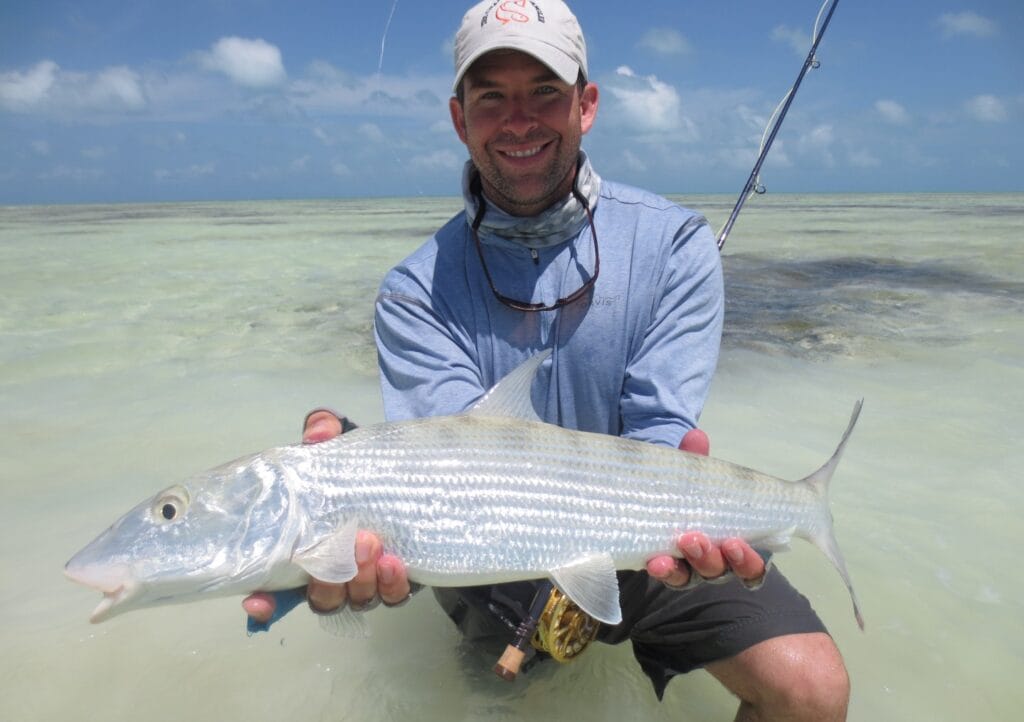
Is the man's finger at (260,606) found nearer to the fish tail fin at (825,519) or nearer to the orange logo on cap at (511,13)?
the fish tail fin at (825,519)

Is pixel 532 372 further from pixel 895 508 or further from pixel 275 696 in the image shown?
pixel 895 508

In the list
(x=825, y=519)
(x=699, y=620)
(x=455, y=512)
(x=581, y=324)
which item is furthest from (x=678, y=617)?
(x=581, y=324)

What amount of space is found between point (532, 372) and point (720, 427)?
3128 mm

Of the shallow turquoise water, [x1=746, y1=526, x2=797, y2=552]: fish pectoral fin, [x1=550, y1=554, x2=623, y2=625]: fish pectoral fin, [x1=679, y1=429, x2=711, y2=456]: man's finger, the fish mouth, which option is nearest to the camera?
the fish mouth

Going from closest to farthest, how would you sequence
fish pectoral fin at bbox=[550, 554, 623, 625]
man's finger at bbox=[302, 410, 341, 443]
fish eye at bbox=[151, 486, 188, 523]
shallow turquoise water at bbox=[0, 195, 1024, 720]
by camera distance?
fish eye at bbox=[151, 486, 188, 523] < fish pectoral fin at bbox=[550, 554, 623, 625] < man's finger at bbox=[302, 410, 341, 443] < shallow turquoise water at bbox=[0, 195, 1024, 720]

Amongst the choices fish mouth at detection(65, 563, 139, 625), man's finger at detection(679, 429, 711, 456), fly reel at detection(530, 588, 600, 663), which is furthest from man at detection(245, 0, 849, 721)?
fish mouth at detection(65, 563, 139, 625)

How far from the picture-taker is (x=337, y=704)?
254 centimetres

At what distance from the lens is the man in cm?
248

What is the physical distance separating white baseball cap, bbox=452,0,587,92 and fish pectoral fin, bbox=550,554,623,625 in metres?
1.61

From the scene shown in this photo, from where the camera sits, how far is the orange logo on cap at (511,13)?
2.50 meters

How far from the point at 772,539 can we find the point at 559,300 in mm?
1075

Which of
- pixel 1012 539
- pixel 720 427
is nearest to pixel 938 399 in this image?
pixel 720 427

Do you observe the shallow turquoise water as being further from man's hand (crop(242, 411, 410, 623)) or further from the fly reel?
man's hand (crop(242, 411, 410, 623))

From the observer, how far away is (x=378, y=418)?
5.39 meters
